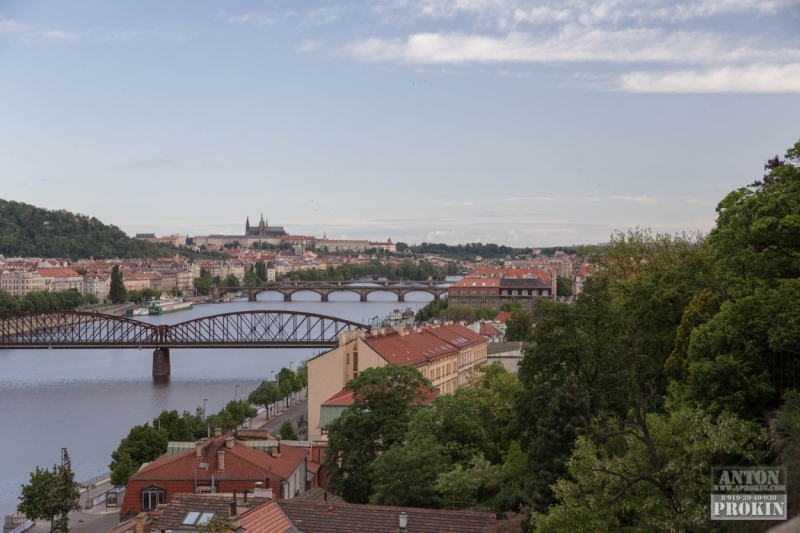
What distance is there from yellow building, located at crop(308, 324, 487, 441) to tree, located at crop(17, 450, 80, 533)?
5449 mm

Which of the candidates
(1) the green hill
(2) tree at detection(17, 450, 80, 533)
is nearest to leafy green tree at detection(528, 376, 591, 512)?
(2) tree at detection(17, 450, 80, 533)

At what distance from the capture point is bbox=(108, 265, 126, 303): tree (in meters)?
97.7

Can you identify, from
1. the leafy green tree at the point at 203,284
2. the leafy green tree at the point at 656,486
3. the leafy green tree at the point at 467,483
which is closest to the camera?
the leafy green tree at the point at 656,486

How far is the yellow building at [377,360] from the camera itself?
25.7 meters

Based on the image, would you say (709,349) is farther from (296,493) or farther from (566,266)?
(566,266)

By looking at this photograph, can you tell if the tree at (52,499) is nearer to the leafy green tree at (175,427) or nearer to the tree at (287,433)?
the leafy green tree at (175,427)

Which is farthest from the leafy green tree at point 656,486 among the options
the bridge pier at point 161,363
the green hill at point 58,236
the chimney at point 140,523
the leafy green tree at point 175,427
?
the green hill at point 58,236

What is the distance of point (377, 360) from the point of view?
83.9 ft

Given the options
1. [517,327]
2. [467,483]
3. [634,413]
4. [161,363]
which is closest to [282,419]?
[517,327]

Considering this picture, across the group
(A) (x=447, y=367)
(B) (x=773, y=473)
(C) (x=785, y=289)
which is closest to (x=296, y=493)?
(C) (x=785, y=289)

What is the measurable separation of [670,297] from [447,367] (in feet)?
47.2

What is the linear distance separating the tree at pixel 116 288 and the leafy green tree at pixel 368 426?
83.5m

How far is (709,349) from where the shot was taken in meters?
12.0

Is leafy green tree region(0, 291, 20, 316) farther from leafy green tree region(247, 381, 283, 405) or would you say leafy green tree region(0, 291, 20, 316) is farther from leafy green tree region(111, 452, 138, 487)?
leafy green tree region(111, 452, 138, 487)
